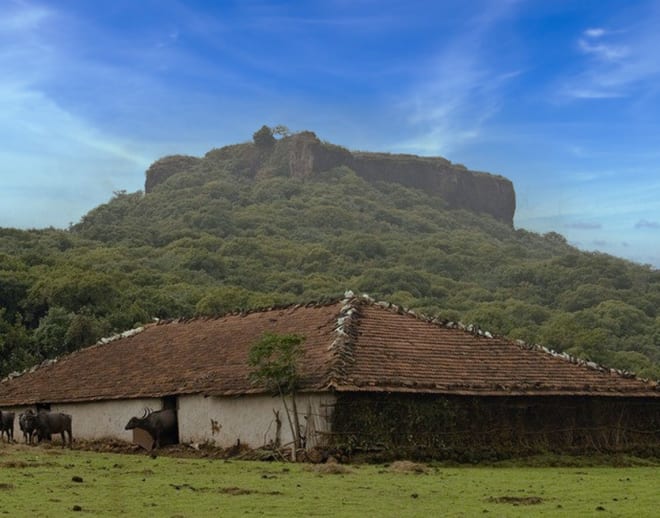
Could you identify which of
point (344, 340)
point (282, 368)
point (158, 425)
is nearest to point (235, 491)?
point (282, 368)

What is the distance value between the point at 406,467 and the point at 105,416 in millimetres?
11471

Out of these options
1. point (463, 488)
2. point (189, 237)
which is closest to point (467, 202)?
point (189, 237)

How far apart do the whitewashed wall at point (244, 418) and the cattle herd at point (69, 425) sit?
35 centimetres

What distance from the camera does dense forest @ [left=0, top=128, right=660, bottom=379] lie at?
52.9 meters

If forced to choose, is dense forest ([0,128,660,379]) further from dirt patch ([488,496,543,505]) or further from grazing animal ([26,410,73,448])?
dirt patch ([488,496,543,505])

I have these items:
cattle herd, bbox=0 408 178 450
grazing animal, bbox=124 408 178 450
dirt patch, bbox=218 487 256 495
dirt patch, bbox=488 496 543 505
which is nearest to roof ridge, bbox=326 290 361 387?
grazing animal, bbox=124 408 178 450

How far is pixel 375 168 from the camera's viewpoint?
15600cm

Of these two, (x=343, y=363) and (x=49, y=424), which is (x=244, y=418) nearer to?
(x=343, y=363)

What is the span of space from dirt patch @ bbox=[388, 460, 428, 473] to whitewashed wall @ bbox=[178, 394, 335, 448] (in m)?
2.20

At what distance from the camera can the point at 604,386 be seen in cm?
2562

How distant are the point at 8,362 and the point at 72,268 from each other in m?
18.6

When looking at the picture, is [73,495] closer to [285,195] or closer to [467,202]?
[285,195]

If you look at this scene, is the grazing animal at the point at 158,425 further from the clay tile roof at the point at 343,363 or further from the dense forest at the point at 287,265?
the dense forest at the point at 287,265

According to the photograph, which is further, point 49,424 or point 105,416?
point 105,416
